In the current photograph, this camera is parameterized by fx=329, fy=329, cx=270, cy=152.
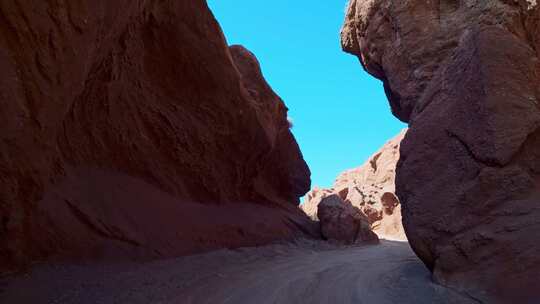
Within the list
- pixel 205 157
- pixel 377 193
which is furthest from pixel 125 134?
pixel 377 193

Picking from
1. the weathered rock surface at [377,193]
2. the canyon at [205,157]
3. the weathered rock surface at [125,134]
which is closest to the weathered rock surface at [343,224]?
the weathered rock surface at [125,134]

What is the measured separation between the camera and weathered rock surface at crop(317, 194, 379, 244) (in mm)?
10391

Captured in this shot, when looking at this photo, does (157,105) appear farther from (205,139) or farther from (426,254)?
(426,254)

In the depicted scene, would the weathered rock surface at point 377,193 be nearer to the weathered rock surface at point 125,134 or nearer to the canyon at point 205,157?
the weathered rock surface at point 125,134

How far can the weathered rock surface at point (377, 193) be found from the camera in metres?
21.3

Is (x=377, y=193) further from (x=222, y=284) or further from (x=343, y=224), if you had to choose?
(x=222, y=284)

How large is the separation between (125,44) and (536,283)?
5.95m

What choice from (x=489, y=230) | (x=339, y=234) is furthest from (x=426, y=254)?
(x=339, y=234)

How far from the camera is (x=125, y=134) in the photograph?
18.5 ft

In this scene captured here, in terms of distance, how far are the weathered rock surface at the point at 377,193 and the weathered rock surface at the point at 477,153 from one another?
13791mm

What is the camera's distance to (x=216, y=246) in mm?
6195

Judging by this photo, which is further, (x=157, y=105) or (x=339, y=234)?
(x=339, y=234)

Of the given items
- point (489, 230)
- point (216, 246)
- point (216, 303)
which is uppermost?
point (489, 230)

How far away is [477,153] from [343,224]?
7320 millimetres
